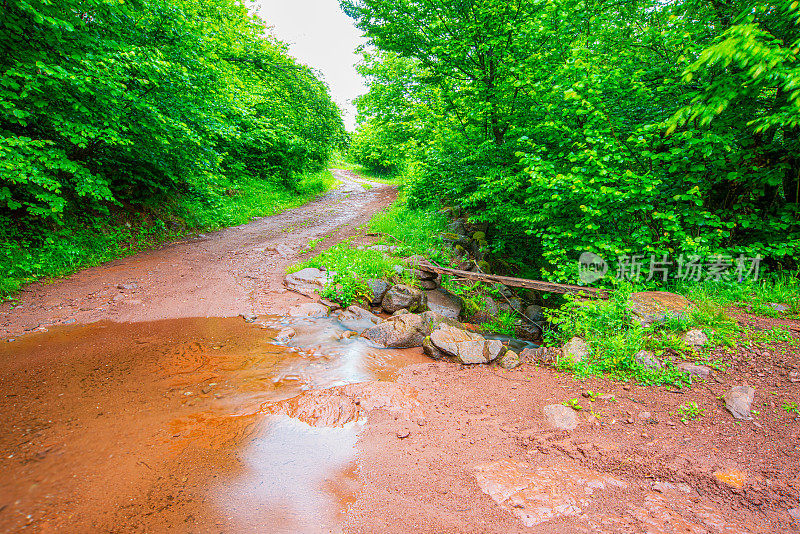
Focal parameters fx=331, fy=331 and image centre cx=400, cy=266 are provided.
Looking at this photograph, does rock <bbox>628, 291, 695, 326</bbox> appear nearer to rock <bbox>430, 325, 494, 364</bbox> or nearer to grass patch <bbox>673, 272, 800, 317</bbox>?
grass patch <bbox>673, 272, 800, 317</bbox>

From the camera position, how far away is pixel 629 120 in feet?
20.2

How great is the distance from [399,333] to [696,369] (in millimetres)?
3847

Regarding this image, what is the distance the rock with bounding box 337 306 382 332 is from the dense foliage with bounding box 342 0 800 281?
135 inches

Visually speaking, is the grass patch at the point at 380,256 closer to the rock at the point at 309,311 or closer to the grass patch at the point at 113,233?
the rock at the point at 309,311

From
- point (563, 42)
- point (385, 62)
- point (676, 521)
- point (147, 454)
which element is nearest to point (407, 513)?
point (676, 521)

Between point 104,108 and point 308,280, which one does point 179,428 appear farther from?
point 104,108

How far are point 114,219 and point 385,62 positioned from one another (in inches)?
608

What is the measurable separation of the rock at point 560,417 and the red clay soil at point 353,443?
7 centimetres

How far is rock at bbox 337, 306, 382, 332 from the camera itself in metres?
5.98

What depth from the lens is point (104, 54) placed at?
6.09 m

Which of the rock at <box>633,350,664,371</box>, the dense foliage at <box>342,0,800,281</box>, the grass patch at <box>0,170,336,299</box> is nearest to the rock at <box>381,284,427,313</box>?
the dense foliage at <box>342,0,800,281</box>

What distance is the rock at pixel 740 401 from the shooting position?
3.05 metres

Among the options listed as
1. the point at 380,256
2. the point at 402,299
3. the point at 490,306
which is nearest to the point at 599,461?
the point at 402,299

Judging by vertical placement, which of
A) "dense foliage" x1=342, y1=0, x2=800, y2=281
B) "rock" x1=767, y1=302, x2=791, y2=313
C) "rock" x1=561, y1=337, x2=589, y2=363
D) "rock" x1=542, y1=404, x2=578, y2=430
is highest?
"dense foliage" x1=342, y1=0, x2=800, y2=281
